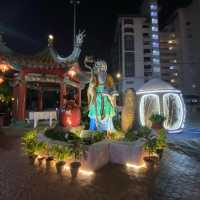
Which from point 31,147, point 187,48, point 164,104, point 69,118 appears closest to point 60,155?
point 31,147

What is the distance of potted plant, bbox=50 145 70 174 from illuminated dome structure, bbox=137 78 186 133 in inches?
286

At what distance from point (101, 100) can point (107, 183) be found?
3.56 metres

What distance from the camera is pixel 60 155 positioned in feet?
17.0

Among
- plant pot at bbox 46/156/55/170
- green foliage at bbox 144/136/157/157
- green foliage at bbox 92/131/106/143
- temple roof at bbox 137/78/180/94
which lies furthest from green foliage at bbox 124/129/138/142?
temple roof at bbox 137/78/180/94

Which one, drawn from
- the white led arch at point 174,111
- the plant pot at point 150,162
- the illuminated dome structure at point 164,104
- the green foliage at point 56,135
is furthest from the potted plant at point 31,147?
the white led arch at point 174,111

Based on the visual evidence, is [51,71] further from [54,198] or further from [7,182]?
[54,198]

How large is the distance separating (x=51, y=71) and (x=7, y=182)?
34.3 ft

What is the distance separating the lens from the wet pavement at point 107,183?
3.78m

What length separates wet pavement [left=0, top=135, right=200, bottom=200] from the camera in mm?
3775

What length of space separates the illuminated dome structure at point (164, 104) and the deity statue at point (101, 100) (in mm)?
4723

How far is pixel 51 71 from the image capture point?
45.4 feet

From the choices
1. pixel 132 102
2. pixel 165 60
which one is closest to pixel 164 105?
pixel 132 102

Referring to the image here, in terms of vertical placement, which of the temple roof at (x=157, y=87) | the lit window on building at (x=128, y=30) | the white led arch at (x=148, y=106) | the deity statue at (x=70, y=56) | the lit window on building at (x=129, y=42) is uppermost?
the lit window on building at (x=128, y=30)

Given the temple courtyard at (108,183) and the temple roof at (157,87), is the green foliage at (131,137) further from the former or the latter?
the temple roof at (157,87)
